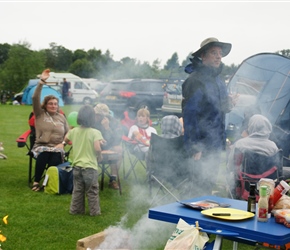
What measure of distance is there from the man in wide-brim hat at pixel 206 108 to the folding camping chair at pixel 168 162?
590 millimetres

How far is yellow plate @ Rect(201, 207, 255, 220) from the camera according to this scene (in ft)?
9.31

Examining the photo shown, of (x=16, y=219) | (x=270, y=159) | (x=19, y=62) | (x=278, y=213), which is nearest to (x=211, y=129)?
(x=270, y=159)

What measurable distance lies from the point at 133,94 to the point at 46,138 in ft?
32.7

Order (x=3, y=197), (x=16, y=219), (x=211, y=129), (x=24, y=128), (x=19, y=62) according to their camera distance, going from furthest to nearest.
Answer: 1. (x=19, y=62)
2. (x=24, y=128)
3. (x=3, y=197)
4. (x=16, y=219)
5. (x=211, y=129)

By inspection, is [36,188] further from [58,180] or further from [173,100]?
[173,100]

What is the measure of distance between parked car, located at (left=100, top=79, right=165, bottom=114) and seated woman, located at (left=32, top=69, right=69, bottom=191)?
6.64 meters

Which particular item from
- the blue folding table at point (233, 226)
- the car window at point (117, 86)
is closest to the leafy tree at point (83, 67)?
the car window at point (117, 86)

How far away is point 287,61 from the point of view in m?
8.89

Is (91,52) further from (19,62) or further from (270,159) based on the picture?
(19,62)

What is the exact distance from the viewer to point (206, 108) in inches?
Answer: 165

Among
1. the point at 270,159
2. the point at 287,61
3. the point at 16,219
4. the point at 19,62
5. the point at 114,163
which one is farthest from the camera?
the point at 19,62

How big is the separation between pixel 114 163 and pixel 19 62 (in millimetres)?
31744

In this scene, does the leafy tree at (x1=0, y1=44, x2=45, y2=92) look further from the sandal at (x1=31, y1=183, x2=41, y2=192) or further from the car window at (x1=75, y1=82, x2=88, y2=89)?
the sandal at (x1=31, y1=183, x2=41, y2=192)

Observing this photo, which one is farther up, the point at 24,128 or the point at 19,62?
the point at 19,62
